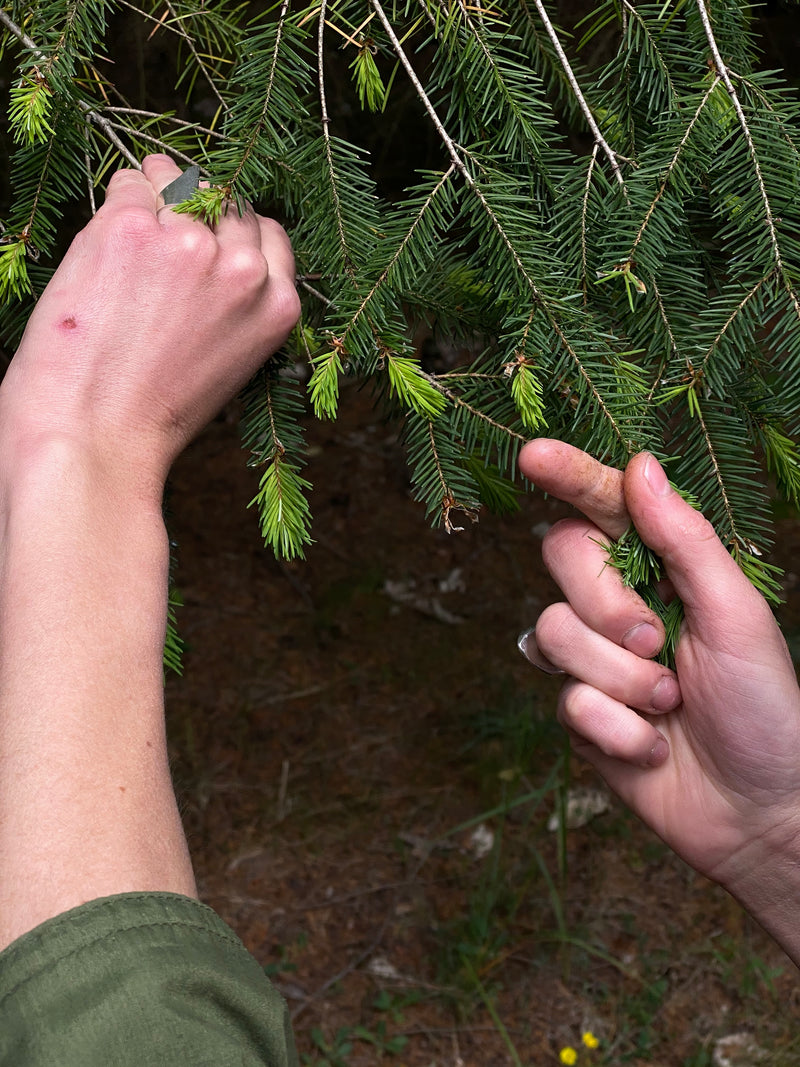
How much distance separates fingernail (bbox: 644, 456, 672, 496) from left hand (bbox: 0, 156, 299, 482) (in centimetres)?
52

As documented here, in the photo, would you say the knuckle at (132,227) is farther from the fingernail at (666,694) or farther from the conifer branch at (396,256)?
the fingernail at (666,694)

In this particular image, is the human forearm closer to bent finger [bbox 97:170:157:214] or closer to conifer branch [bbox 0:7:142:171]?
bent finger [bbox 97:170:157:214]

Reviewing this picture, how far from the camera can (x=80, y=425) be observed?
1.02 metres

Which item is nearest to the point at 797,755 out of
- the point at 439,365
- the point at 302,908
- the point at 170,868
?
the point at 170,868

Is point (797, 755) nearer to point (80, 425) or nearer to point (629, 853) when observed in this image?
point (80, 425)

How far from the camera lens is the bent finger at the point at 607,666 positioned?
4.13 ft

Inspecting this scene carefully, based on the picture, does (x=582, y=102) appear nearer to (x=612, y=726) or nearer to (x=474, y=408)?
(x=474, y=408)

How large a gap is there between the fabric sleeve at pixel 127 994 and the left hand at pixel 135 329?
0.52 m

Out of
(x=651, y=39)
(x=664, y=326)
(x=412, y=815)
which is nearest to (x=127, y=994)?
(x=664, y=326)

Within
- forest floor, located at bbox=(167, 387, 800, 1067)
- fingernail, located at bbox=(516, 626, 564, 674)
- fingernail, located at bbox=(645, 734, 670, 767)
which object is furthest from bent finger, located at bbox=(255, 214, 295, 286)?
forest floor, located at bbox=(167, 387, 800, 1067)

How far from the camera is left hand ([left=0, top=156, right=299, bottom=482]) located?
3.38ft

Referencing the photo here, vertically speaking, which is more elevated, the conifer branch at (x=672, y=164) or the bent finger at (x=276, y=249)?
the conifer branch at (x=672, y=164)

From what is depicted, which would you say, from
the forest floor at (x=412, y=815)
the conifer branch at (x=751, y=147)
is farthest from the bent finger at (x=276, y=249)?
the forest floor at (x=412, y=815)

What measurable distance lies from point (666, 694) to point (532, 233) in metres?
0.69
